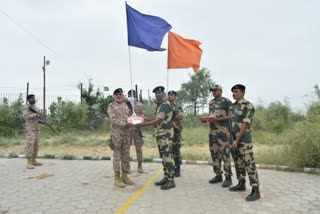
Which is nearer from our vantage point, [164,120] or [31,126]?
[164,120]

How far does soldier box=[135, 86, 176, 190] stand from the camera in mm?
5710

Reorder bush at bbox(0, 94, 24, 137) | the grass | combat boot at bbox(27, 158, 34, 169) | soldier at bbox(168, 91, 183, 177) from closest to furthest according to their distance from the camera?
soldier at bbox(168, 91, 183, 177) → combat boot at bbox(27, 158, 34, 169) → the grass → bush at bbox(0, 94, 24, 137)

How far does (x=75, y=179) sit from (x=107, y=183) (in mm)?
859

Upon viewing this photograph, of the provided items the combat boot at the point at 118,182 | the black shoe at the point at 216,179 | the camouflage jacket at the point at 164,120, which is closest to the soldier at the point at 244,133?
the black shoe at the point at 216,179

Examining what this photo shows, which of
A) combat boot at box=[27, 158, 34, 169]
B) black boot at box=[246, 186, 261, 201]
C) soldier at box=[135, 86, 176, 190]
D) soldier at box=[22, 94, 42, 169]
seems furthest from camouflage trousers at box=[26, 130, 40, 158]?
black boot at box=[246, 186, 261, 201]

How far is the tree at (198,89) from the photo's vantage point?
96.0 ft

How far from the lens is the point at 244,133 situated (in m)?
5.15

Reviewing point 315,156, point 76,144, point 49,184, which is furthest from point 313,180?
point 76,144

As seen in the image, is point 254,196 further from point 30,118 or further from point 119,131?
point 30,118

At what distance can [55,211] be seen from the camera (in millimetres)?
4613

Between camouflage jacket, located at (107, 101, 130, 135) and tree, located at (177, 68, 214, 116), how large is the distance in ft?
75.5

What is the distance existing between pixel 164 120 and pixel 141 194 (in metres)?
1.37

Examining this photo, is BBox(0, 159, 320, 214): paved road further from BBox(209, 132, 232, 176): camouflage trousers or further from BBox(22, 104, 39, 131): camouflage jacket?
BBox(22, 104, 39, 131): camouflage jacket

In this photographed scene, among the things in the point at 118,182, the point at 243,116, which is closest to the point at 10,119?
the point at 118,182
